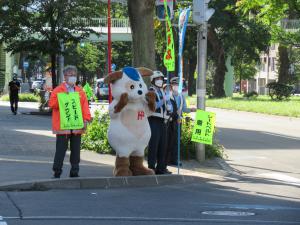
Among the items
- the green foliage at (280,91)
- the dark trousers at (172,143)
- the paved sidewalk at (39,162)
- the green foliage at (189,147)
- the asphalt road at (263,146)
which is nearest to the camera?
the paved sidewalk at (39,162)

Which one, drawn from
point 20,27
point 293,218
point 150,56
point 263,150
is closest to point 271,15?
point 20,27

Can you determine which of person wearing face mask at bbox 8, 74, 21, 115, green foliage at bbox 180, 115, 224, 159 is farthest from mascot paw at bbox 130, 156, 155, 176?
person wearing face mask at bbox 8, 74, 21, 115

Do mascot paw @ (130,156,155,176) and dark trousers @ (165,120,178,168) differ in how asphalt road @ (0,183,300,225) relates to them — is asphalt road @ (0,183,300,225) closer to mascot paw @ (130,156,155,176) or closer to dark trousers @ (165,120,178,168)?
mascot paw @ (130,156,155,176)

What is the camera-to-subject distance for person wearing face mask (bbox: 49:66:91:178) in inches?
422

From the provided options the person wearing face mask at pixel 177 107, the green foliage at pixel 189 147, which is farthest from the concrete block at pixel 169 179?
the green foliage at pixel 189 147

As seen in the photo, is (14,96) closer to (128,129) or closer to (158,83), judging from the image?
(158,83)

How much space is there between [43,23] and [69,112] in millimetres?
18337

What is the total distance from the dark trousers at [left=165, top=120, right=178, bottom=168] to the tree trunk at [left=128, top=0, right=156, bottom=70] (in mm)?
2042

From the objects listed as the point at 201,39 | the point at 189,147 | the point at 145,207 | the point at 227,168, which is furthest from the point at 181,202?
the point at 201,39

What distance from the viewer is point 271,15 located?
113ft

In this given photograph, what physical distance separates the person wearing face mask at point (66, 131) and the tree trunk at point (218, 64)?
45906 mm

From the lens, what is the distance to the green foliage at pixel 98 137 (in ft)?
50.6

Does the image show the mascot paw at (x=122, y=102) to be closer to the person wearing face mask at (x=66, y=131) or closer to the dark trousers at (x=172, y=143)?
the person wearing face mask at (x=66, y=131)

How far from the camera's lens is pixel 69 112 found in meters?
10.6
